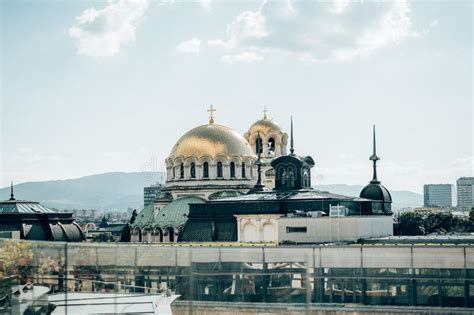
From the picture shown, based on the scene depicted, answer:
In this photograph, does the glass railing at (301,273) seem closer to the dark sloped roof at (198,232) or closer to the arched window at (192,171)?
the dark sloped roof at (198,232)

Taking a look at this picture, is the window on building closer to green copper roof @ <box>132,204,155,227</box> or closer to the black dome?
the black dome

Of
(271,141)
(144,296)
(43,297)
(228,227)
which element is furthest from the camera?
(271,141)

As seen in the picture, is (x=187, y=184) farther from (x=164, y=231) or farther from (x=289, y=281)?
(x=289, y=281)

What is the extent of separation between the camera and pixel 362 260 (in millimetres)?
33750

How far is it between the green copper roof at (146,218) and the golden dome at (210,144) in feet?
17.5

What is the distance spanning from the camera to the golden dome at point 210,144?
79.9 meters

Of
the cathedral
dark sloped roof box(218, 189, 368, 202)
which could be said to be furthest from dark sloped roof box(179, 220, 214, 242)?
dark sloped roof box(218, 189, 368, 202)

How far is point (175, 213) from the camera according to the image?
77.3 m

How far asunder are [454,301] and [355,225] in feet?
69.5

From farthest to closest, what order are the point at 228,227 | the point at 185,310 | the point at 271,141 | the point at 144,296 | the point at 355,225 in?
the point at 271,141
the point at 228,227
the point at 355,225
the point at 185,310
the point at 144,296

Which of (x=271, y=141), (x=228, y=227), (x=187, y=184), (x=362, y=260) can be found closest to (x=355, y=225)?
(x=228, y=227)

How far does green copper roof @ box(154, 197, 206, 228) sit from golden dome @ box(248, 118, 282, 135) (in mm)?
16002

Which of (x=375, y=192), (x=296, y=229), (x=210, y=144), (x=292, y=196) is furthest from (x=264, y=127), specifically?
(x=296, y=229)

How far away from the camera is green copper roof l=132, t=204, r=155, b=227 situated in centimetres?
8093
